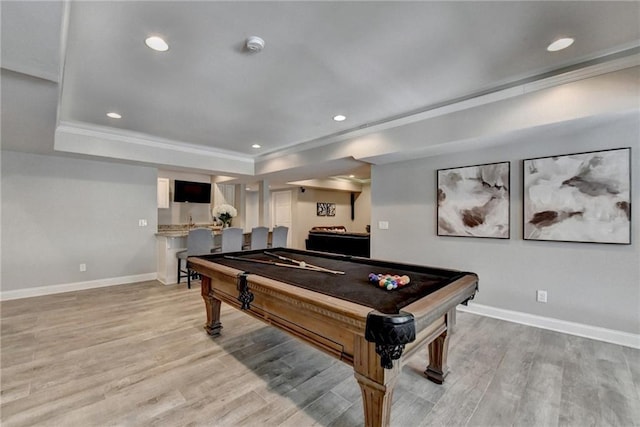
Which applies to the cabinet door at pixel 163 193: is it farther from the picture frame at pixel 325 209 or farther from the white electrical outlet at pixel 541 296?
the white electrical outlet at pixel 541 296

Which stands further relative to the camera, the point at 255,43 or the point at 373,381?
the point at 255,43

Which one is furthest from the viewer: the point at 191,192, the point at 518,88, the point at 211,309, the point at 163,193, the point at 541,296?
the point at 191,192

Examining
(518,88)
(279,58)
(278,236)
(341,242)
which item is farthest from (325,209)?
(279,58)

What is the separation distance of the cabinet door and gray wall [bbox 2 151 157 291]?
1233mm

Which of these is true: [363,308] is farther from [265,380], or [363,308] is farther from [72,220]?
[72,220]

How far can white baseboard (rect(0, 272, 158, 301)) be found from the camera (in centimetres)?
402

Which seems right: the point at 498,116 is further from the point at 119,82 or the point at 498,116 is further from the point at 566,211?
the point at 119,82

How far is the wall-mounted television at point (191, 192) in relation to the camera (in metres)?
6.54

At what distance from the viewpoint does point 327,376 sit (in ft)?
7.00

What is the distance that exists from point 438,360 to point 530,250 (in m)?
1.97

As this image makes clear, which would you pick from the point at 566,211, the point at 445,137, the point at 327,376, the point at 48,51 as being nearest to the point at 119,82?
A: the point at 48,51

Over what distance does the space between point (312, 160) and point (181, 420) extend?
3897mm

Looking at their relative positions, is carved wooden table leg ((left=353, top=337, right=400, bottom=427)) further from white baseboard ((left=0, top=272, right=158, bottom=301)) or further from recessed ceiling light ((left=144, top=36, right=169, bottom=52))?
white baseboard ((left=0, top=272, right=158, bottom=301))

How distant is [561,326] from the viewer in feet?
9.57
